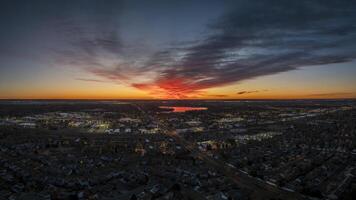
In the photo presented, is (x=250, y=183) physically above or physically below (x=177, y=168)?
below

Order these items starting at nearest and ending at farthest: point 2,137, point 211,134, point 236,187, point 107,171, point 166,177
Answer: point 236,187 → point 166,177 → point 107,171 → point 2,137 → point 211,134

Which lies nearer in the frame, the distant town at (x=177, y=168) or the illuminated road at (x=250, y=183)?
the illuminated road at (x=250, y=183)

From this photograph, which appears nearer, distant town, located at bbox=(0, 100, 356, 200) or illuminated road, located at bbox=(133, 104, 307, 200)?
illuminated road, located at bbox=(133, 104, 307, 200)

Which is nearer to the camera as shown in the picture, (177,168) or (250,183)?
(250,183)

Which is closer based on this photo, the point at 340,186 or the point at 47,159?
the point at 340,186

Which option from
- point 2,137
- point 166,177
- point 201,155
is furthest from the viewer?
point 2,137

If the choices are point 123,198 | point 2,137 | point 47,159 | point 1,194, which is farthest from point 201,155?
point 2,137

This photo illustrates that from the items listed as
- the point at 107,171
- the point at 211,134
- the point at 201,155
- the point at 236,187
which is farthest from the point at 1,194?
the point at 211,134

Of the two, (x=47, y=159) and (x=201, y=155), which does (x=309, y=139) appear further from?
(x=47, y=159)

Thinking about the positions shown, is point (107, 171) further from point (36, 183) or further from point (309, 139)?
point (309, 139)
